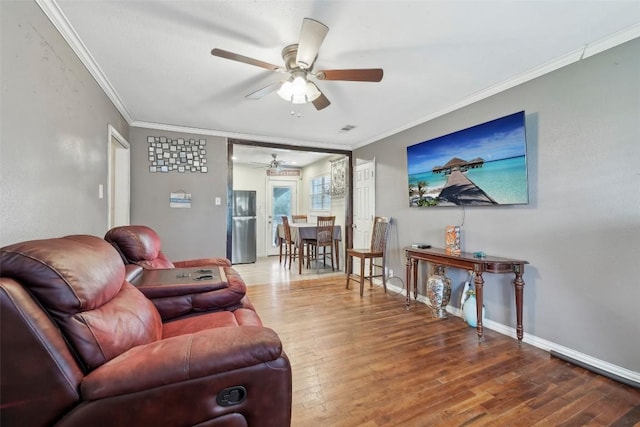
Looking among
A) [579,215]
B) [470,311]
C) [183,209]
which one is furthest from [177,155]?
[579,215]

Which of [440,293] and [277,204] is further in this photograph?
[277,204]

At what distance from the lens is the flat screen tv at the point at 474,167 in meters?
2.47

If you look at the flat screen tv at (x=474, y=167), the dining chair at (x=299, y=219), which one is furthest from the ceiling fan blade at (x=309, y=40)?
the dining chair at (x=299, y=219)

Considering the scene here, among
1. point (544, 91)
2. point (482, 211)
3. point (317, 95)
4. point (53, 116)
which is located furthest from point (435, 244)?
point (53, 116)

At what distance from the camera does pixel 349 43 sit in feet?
6.66

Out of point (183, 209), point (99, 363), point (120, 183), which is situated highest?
point (120, 183)

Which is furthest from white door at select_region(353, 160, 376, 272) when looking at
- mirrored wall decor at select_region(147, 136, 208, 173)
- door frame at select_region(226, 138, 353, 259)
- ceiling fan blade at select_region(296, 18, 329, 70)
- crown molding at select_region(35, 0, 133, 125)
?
crown molding at select_region(35, 0, 133, 125)

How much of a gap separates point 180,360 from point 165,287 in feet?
2.99

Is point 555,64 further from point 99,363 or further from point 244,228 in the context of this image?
point 244,228

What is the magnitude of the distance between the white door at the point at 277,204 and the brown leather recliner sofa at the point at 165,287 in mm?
5254

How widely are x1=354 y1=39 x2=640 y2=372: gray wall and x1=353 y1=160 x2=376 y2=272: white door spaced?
195cm

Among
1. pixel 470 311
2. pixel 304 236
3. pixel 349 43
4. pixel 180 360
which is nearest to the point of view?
pixel 180 360

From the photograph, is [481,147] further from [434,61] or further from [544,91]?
[434,61]

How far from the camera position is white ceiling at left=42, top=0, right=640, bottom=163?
1696 mm
